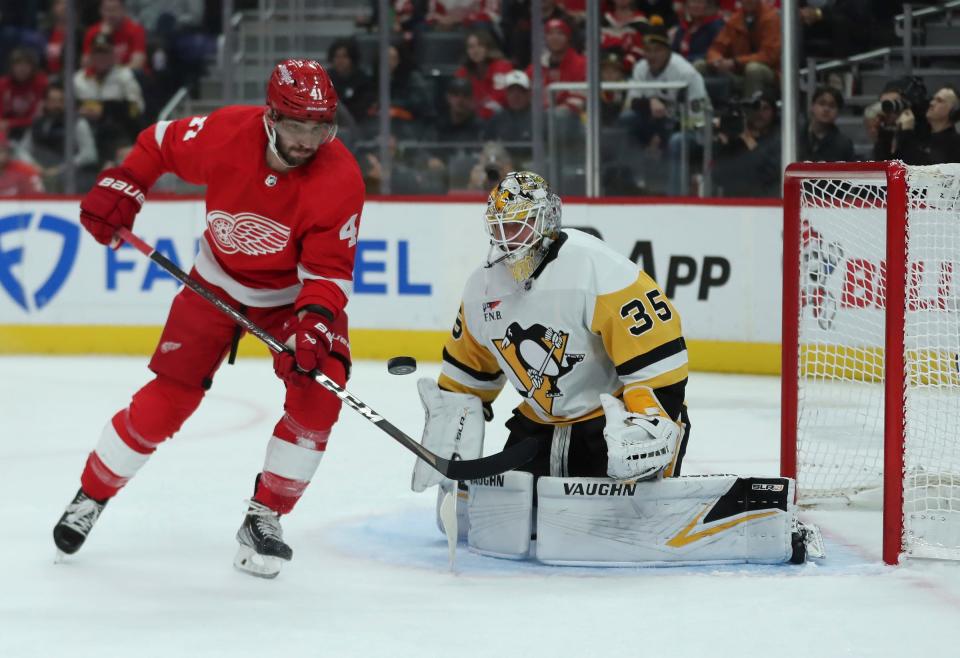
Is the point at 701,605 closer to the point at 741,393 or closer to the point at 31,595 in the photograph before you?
the point at 31,595

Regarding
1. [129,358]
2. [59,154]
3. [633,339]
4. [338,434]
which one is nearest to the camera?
[633,339]

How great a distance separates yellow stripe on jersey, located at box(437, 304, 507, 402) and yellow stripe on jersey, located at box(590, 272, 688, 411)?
308mm

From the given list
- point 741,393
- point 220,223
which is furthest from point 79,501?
point 741,393

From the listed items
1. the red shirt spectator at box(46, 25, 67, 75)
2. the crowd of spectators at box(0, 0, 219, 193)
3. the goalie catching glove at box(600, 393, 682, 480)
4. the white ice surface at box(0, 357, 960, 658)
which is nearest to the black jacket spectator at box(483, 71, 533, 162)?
the crowd of spectators at box(0, 0, 219, 193)

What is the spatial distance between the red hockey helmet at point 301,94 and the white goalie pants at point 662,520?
858 millimetres

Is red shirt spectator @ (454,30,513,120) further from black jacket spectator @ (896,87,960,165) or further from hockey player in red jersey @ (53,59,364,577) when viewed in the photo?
hockey player in red jersey @ (53,59,364,577)

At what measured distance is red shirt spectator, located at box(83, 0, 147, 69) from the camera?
7.68 m

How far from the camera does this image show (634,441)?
9.57 ft

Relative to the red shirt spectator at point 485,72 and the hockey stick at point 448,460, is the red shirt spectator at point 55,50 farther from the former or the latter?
the hockey stick at point 448,460

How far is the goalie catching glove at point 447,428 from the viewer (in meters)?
3.15

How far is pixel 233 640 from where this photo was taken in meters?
2.57

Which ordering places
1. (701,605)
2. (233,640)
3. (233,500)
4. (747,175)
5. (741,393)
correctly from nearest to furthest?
1. (233,640)
2. (701,605)
3. (233,500)
4. (741,393)
5. (747,175)

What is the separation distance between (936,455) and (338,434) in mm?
1973

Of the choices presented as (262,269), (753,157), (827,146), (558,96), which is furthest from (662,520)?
(558,96)
